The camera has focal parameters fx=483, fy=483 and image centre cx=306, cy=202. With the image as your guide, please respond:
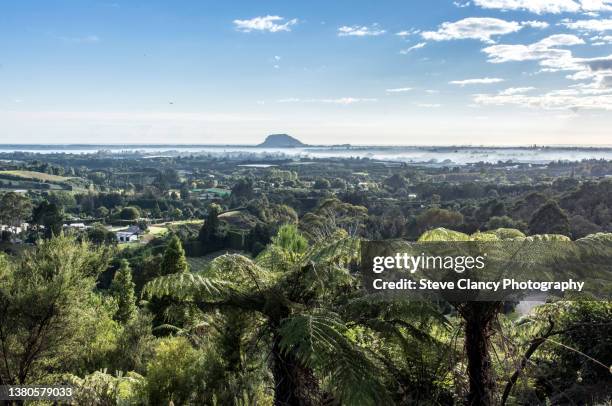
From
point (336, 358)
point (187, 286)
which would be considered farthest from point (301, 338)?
point (187, 286)

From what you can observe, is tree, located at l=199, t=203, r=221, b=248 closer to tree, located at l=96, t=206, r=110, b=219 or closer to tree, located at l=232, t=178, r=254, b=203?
tree, located at l=96, t=206, r=110, b=219

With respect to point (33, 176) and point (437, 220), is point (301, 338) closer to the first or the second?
point (437, 220)

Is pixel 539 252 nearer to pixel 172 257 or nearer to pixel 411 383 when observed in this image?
pixel 411 383

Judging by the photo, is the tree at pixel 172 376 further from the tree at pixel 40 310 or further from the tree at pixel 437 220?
the tree at pixel 437 220

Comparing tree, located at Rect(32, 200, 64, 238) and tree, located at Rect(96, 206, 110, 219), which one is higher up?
tree, located at Rect(32, 200, 64, 238)

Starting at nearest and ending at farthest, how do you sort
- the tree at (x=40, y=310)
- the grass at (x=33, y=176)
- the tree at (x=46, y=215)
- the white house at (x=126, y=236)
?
the tree at (x=40, y=310)
the tree at (x=46, y=215)
the white house at (x=126, y=236)
the grass at (x=33, y=176)

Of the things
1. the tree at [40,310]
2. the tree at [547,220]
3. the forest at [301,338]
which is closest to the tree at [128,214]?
the tree at [547,220]

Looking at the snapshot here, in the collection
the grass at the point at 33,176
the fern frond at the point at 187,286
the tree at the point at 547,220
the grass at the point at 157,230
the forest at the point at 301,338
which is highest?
the fern frond at the point at 187,286

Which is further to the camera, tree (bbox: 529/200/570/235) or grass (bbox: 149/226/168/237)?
grass (bbox: 149/226/168/237)

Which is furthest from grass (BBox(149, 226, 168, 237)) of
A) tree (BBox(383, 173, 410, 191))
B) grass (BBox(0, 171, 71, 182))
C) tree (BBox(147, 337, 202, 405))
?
grass (BBox(0, 171, 71, 182))
